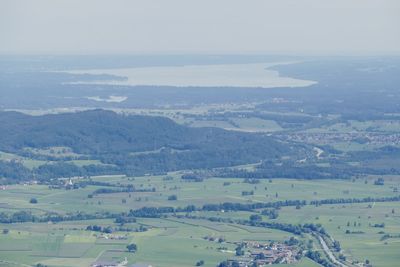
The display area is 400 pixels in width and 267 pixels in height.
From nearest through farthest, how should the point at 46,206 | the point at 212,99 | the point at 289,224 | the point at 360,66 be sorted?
1. the point at 289,224
2. the point at 46,206
3. the point at 212,99
4. the point at 360,66

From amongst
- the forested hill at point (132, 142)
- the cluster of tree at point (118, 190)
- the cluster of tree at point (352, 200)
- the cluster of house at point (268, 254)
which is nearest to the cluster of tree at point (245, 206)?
the cluster of tree at point (352, 200)

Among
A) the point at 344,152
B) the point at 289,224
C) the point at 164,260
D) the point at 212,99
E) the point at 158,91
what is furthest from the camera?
the point at 158,91

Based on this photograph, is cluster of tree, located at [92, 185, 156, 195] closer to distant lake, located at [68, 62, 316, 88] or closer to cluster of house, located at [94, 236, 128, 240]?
cluster of house, located at [94, 236, 128, 240]

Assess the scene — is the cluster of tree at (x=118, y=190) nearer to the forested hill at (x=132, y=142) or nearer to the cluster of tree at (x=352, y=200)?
the forested hill at (x=132, y=142)

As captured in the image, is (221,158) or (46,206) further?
(221,158)

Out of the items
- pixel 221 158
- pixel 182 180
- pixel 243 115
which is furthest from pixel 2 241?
pixel 243 115

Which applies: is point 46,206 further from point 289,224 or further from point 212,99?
point 212,99
